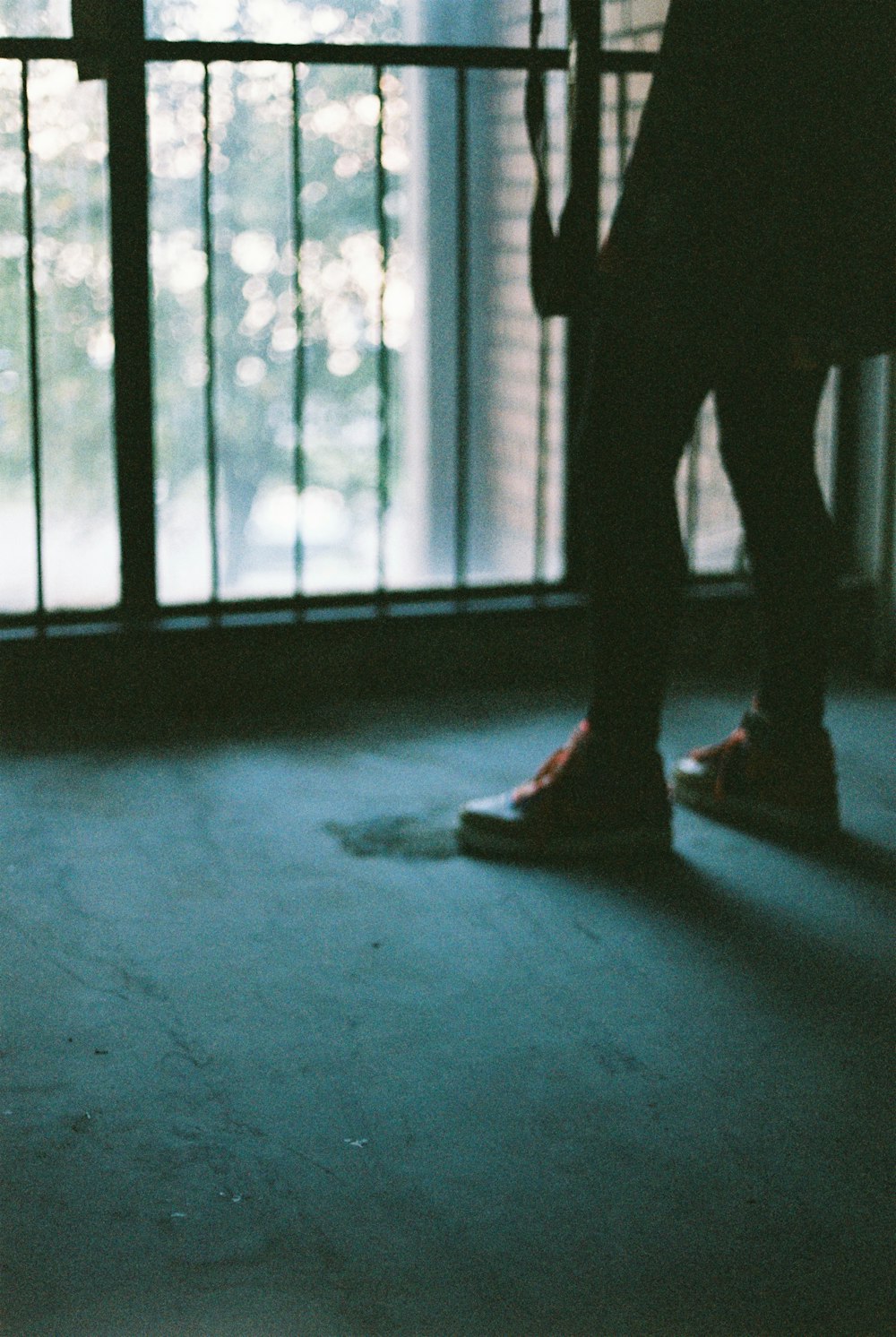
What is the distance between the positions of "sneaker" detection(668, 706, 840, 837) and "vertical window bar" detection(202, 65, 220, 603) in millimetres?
963

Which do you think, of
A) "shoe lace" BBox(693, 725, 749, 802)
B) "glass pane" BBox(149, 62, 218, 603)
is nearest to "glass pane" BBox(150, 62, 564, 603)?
"glass pane" BBox(149, 62, 218, 603)

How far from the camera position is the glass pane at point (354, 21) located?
2562 millimetres

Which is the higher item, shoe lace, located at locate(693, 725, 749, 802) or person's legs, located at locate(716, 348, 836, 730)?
person's legs, located at locate(716, 348, 836, 730)

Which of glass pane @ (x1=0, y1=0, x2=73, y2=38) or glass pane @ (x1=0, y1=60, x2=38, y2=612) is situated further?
glass pane @ (x1=0, y1=60, x2=38, y2=612)

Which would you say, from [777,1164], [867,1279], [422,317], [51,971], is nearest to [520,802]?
[51,971]

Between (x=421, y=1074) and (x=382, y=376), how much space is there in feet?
5.25

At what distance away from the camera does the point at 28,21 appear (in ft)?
8.02

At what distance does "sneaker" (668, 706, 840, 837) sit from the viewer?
83.2 inches

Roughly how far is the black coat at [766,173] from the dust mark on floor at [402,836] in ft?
2.23

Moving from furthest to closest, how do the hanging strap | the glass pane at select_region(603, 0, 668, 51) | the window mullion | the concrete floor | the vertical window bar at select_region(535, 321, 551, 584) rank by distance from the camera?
the vertical window bar at select_region(535, 321, 551, 584)
the glass pane at select_region(603, 0, 668, 51)
the window mullion
the hanging strap
the concrete floor

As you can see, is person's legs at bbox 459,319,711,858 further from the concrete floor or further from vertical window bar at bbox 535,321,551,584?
vertical window bar at bbox 535,321,551,584

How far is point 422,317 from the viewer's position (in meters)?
2.95

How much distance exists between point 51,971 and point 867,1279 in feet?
2.83

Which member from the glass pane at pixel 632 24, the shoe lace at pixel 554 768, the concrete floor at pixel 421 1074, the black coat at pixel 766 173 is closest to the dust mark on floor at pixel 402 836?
the concrete floor at pixel 421 1074
